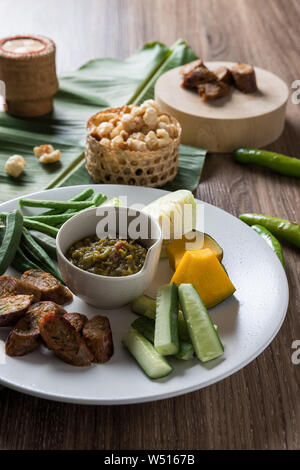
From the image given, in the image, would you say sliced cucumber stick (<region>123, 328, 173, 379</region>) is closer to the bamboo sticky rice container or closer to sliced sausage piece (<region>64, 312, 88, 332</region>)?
sliced sausage piece (<region>64, 312, 88, 332</region>)

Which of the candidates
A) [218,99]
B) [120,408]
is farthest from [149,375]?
[218,99]

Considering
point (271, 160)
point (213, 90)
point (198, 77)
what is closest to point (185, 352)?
point (271, 160)

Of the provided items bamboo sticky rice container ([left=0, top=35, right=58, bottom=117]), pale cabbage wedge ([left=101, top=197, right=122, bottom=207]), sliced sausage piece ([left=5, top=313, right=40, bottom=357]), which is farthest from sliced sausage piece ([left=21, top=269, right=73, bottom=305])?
bamboo sticky rice container ([left=0, top=35, right=58, bottom=117])

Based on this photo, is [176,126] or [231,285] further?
[176,126]

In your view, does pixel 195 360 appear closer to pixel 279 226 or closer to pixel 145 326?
pixel 145 326

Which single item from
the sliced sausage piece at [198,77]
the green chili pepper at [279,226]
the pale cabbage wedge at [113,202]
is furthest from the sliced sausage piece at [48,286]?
the sliced sausage piece at [198,77]

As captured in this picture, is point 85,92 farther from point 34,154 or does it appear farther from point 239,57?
point 239,57

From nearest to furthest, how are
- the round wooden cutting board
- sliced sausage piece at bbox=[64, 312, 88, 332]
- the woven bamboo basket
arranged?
sliced sausage piece at bbox=[64, 312, 88, 332] → the woven bamboo basket → the round wooden cutting board

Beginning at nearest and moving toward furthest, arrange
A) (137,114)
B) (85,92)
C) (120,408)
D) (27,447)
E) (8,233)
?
1. (27,447)
2. (120,408)
3. (8,233)
4. (137,114)
5. (85,92)
